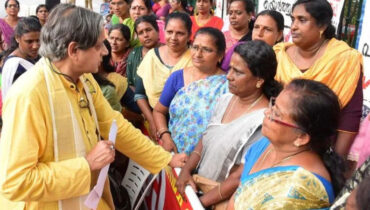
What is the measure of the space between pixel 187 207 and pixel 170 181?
0.38 meters

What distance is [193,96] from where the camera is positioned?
2.58 m

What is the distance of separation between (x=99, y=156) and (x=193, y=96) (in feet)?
3.47

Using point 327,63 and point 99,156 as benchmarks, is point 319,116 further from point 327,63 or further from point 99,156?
point 327,63

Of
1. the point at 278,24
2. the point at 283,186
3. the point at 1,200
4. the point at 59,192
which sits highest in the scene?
the point at 278,24

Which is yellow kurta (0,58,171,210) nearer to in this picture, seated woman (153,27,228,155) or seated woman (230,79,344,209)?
seated woman (230,79,344,209)

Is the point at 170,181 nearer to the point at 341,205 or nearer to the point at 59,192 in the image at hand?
the point at 59,192

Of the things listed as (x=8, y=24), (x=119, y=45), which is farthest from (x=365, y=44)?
(x=8, y=24)

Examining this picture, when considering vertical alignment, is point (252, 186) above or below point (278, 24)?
below

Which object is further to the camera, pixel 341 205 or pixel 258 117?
pixel 258 117

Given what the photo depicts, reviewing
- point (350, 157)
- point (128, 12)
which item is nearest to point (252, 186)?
point (350, 157)

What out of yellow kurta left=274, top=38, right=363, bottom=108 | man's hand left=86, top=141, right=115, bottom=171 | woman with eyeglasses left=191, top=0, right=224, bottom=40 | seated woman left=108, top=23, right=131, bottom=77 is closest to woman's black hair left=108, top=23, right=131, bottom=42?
seated woman left=108, top=23, right=131, bottom=77

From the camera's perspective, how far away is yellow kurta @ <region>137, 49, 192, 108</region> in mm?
3256

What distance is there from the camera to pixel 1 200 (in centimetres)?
177

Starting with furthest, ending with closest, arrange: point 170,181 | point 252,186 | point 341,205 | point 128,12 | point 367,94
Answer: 1. point 128,12
2. point 367,94
3. point 170,181
4. point 252,186
5. point 341,205
